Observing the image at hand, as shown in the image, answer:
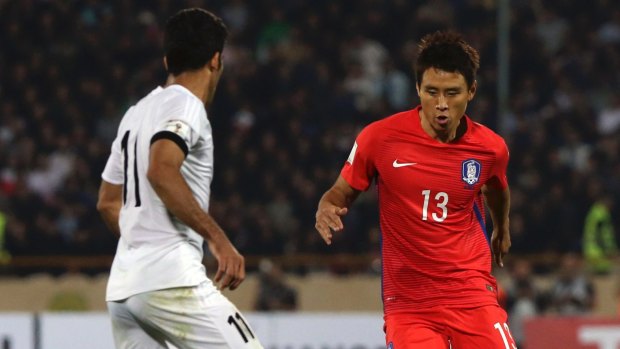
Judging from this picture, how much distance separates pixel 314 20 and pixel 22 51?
12.6 feet

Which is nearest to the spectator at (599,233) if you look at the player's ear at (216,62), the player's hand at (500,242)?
the player's hand at (500,242)

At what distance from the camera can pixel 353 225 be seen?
1543cm

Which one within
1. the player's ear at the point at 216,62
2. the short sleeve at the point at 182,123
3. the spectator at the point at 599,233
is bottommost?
the spectator at the point at 599,233

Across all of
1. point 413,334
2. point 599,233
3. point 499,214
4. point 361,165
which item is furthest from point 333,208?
point 599,233

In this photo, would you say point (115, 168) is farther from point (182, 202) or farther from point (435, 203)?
point (435, 203)

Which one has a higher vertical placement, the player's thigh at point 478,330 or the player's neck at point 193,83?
the player's neck at point 193,83

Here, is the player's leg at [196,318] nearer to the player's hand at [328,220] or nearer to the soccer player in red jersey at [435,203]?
the player's hand at [328,220]

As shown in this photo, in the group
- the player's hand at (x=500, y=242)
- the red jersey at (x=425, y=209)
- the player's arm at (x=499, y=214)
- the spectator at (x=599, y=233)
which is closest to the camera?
the red jersey at (x=425, y=209)

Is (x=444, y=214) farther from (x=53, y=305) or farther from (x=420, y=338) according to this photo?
(x=53, y=305)

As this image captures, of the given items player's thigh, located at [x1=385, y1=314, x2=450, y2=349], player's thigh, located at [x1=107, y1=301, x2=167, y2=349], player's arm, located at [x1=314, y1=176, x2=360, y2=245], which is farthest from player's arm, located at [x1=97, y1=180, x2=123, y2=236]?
player's thigh, located at [x1=385, y1=314, x2=450, y2=349]

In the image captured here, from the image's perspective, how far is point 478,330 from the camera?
558 cm

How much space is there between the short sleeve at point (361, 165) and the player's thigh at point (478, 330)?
67cm

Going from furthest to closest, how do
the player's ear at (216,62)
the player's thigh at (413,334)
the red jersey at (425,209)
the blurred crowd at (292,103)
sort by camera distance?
the blurred crowd at (292,103)
the red jersey at (425,209)
the player's thigh at (413,334)
the player's ear at (216,62)

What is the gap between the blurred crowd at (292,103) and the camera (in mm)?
15492
